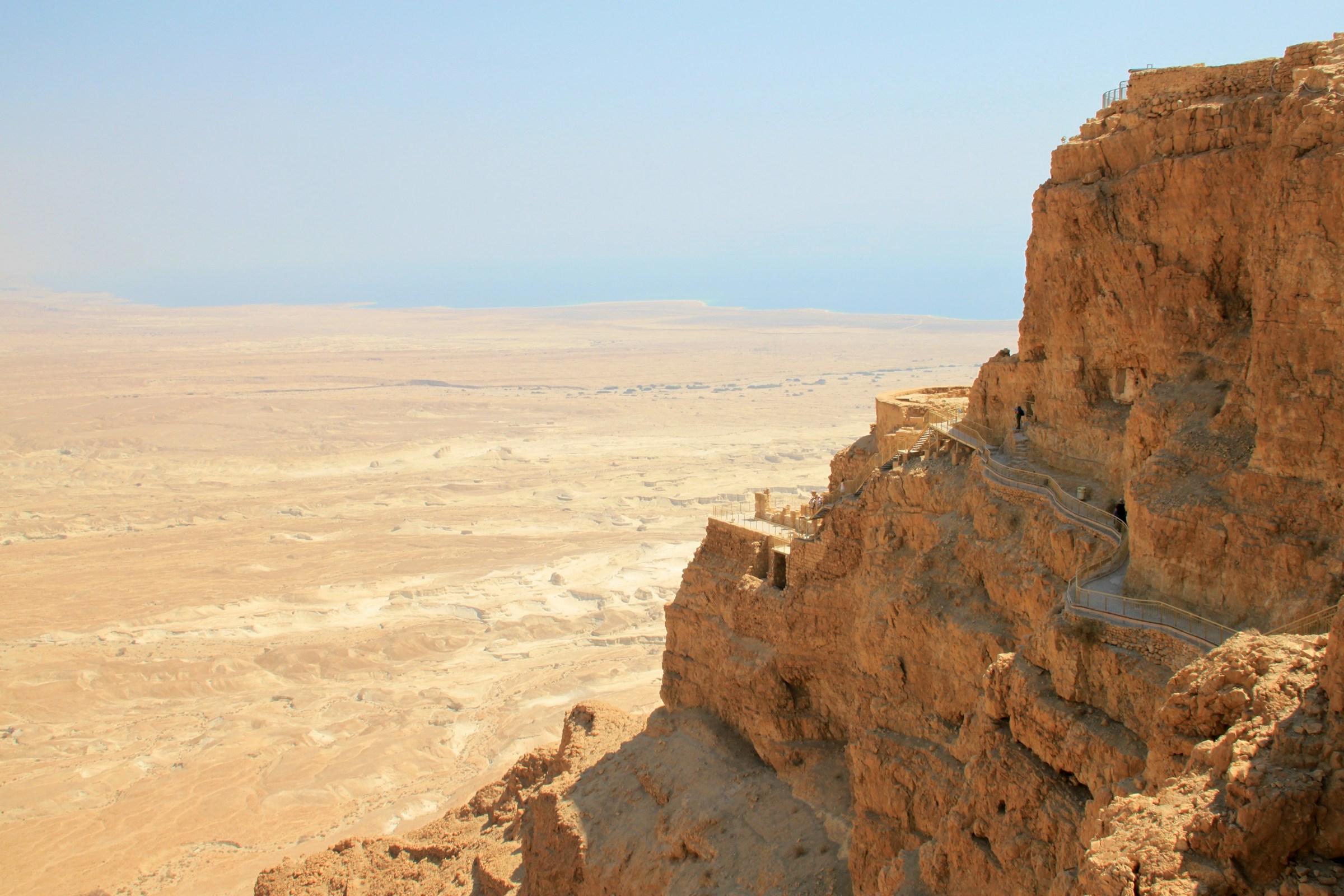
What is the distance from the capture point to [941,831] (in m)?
13.7

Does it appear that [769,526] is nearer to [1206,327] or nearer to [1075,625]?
[1206,327]

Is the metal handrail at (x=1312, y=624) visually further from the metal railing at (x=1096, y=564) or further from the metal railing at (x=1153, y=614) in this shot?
the metal railing at (x=1153, y=614)

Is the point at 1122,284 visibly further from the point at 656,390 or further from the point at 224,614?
the point at 656,390

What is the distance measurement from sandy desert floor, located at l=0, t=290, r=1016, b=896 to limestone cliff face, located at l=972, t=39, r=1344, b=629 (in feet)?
75.2

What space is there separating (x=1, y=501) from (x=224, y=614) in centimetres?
3134

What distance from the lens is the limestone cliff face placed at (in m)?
11.6

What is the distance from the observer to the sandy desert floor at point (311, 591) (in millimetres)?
32812

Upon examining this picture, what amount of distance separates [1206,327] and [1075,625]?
16.0ft

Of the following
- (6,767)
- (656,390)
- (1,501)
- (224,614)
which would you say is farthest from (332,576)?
(656,390)

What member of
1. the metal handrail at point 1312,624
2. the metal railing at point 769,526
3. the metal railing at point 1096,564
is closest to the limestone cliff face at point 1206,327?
the metal handrail at point 1312,624

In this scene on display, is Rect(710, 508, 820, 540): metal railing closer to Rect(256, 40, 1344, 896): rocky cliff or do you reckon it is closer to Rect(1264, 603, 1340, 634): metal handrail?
Rect(256, 40, 1344, 896): rocky cliff

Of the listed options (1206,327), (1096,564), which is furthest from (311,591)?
(1206,327)

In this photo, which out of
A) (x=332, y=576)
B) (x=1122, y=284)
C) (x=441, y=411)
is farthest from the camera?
(x=441, y=411)

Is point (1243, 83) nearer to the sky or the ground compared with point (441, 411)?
nearer to the sky
